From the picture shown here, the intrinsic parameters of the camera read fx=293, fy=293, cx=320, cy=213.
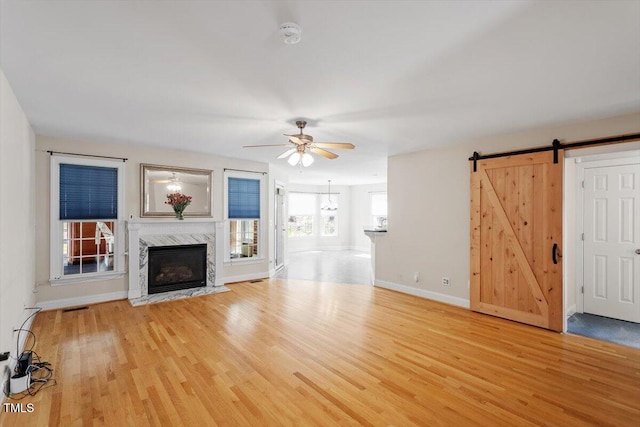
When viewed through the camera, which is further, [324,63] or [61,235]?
[61,235]

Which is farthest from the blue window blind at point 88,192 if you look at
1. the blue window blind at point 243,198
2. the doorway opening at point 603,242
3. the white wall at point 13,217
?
the doorway opening at point 603,242

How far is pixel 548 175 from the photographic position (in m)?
3.76

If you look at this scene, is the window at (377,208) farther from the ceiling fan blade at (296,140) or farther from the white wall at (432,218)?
the ceiling fan blade at (296,140)

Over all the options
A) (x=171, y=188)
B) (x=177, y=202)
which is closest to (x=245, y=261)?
(x=177, y=202)

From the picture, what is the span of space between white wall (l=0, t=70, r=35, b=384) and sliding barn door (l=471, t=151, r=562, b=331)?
210 inches

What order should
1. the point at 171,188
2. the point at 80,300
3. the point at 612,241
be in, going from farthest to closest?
the point at 171,188
the point at 80,300
the point at 612,241

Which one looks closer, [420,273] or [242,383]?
[242,383]

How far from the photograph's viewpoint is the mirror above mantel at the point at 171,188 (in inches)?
203

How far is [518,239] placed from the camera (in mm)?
4047

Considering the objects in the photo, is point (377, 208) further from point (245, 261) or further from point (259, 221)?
point (245, 261)

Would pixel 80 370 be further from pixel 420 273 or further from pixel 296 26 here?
pixel 420 273

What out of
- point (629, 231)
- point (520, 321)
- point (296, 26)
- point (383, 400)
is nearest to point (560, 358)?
→ point (520, 321)

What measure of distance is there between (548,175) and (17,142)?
6046 mm

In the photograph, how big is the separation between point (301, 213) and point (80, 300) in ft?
24.0
